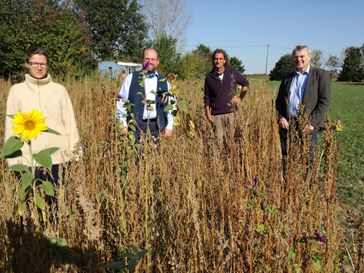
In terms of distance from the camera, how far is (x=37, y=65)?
2.33m

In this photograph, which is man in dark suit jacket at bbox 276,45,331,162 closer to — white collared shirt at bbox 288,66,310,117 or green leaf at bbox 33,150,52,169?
white collared shirt at bbox 288,66,310,117

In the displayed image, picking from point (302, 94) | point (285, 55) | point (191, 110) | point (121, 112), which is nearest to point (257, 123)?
point (191, 110)

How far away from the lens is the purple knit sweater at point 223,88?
431 centimetres

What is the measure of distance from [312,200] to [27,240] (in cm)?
148

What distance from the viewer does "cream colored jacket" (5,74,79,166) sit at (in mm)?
2332

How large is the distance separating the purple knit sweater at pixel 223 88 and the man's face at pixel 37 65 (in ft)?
7.94

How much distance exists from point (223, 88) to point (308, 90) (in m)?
1.22

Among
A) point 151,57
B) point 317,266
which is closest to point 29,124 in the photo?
point 317,266

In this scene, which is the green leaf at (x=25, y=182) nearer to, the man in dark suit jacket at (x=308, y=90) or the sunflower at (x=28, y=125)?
the sunflower at (x=28, y=125)

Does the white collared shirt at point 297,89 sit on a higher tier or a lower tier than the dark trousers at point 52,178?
higher

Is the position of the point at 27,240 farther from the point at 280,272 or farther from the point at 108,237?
the point at 280,272

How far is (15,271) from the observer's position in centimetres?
160

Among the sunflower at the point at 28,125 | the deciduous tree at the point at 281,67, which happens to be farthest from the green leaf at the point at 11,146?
the deciduous tree at the point at 281,67

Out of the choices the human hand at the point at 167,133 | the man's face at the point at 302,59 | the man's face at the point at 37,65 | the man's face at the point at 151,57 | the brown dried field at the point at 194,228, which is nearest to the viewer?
the brown dried field at the point at 194,228
